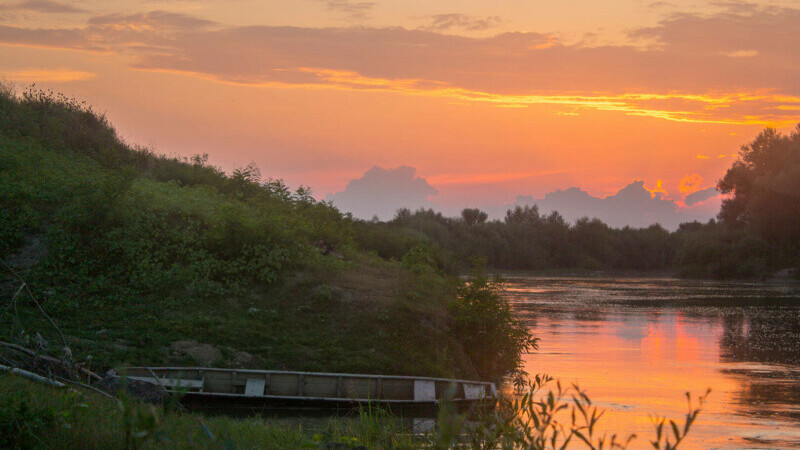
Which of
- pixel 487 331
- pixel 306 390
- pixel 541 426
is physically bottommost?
pixel 306 390

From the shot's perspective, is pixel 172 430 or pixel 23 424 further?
pixel 172 430

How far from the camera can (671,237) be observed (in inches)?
3083

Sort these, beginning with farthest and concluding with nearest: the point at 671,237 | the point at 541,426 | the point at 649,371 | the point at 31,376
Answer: the point at 671,237 < the point at 649,371 < the point at 31,376 < the point at 541,426

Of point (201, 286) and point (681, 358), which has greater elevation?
point (201, 286)

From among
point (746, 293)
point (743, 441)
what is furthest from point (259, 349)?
point (746, 293)

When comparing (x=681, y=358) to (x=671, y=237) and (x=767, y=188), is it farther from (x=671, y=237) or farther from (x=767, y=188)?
(x=671, y=237)

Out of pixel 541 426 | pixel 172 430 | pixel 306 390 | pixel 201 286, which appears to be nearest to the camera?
pixel 541 426

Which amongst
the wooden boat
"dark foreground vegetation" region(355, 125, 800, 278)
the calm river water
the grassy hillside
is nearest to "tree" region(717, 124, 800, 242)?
"dark foreground vegetation" region(355, 125, 800, 278)

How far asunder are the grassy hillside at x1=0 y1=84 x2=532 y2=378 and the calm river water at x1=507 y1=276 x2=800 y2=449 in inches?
131

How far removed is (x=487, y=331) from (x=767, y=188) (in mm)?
49890

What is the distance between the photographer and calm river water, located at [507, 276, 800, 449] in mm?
14094

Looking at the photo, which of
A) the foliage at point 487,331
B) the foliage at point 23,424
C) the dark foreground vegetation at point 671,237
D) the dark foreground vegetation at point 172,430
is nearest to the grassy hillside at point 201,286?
the foliage at point 487,331

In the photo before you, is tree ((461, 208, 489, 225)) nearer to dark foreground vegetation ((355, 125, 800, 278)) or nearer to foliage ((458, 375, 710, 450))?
dark foreground vegetation ((355, 125, 800, 278))

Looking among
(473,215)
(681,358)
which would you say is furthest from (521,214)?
(681,358)
